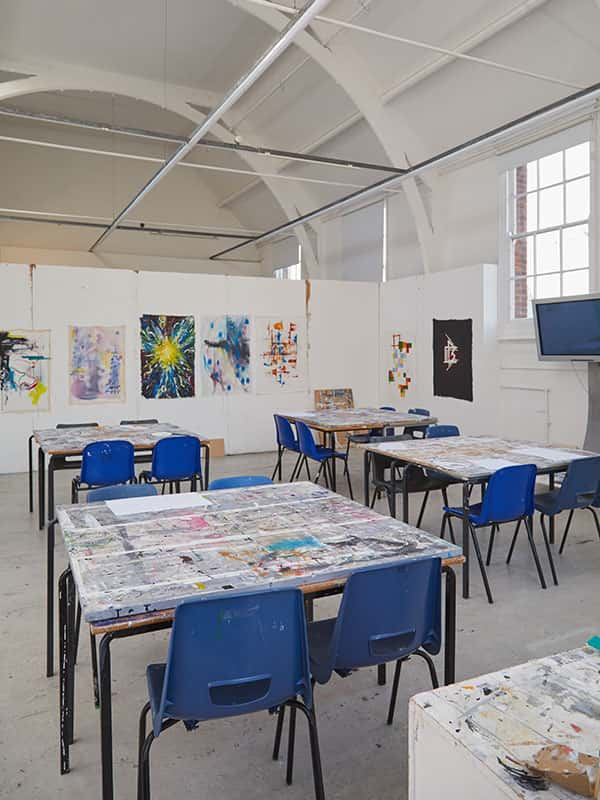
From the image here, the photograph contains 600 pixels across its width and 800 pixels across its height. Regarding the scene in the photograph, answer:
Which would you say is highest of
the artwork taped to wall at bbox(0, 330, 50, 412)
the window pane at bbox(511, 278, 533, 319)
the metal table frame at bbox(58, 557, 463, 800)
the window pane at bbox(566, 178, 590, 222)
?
the window pane at bbox(566, 178, 590, 222)

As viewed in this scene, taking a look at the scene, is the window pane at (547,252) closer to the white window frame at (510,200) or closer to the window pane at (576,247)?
the window pane at (576,247)

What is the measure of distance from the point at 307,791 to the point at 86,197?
1333cm

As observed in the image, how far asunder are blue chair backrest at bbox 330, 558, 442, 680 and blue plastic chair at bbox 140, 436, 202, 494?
329cm

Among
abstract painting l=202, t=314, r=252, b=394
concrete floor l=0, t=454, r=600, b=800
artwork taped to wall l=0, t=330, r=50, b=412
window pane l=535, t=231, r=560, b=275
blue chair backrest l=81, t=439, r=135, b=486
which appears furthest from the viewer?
abstract painting l=202, t=314, r=252, b=394

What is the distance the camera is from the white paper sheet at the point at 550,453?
446 centimetres

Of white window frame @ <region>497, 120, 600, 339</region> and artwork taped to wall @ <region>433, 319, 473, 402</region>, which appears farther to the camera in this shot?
artwork taped to wall @ <region>433, 319, 473, 402</region>

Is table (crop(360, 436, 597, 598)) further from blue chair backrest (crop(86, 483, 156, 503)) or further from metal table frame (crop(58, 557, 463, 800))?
blue chair backrest (crop(86, 483, 156, 503))

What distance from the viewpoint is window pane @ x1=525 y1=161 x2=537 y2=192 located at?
25.1 feet

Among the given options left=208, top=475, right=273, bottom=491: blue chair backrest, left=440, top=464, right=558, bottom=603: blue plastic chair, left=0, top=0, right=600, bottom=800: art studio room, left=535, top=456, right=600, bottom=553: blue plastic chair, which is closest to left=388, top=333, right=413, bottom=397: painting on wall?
left=0, top=0, right=600, bottom=800: art studio room

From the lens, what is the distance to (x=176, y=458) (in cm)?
516

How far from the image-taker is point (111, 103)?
37.9 ft

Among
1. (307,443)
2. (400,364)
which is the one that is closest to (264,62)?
(307,443)

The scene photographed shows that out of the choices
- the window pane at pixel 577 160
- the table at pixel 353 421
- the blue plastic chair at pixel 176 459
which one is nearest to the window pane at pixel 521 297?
the window pane at pixel 577 160

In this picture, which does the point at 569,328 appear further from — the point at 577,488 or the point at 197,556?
the point at 197,556
